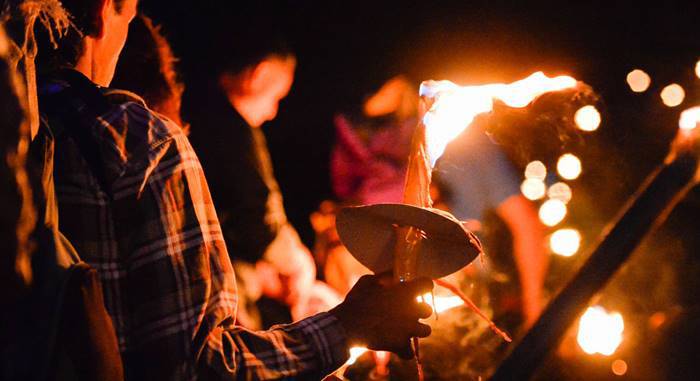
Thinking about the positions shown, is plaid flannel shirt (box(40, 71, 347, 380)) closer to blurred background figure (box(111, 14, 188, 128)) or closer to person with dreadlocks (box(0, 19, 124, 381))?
person with dreadlocks (box(0, 19, 124, 381))

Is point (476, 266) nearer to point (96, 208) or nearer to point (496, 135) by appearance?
point (496, 135)

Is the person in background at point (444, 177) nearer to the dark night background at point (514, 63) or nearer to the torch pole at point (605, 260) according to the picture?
the dark night background at point (514, 63)

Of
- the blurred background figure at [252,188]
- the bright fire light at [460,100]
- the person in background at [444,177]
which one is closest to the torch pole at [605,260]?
the bright fire light at [460,100]

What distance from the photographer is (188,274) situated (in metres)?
1.41

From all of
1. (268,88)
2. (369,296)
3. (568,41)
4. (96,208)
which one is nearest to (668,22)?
(568,41)

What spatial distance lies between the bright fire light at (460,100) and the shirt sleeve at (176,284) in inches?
26.7

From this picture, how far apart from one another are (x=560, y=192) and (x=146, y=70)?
13.7 ft

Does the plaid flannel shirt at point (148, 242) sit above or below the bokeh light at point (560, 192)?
below

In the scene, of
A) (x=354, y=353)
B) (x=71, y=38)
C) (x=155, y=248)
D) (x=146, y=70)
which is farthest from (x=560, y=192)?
(x=155, y=248)

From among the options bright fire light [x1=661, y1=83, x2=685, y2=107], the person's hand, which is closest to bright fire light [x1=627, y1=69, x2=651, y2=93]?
bright fire light [x1=661, y1=83, x2=685, y2=107]

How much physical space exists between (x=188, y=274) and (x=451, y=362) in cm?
228

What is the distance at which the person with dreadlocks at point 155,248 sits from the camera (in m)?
1.38

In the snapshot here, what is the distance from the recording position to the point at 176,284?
1.39m

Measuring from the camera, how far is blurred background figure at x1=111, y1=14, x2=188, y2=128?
3680 millimetres
